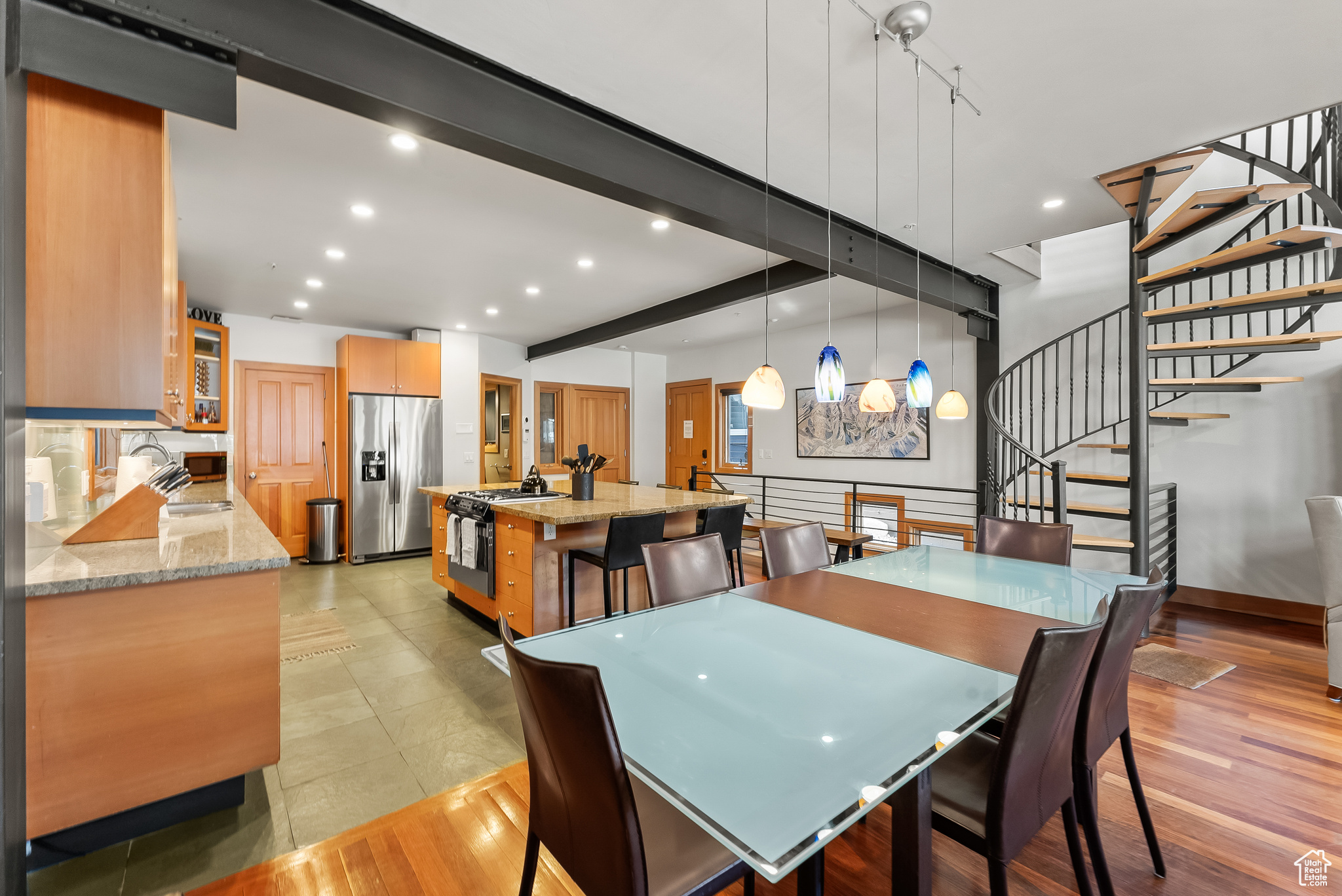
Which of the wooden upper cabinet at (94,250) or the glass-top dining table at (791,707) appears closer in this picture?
the glass-top dining table at (791,707)

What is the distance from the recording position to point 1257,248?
2826mm

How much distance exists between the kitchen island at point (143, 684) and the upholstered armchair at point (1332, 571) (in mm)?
4528

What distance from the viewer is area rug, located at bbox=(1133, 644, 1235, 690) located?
2.86 m

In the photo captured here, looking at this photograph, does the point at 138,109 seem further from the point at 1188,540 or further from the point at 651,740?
the point at 1188,540

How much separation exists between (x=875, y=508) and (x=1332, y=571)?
3621 millimetres

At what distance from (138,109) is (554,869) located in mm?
2687

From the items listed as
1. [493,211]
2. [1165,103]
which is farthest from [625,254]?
[1165,103]

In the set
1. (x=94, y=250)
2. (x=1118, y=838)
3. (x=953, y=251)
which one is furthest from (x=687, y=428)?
(x=94, y=250)

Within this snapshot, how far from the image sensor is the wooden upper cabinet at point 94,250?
1.58 metres

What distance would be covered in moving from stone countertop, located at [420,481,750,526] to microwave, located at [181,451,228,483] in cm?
245

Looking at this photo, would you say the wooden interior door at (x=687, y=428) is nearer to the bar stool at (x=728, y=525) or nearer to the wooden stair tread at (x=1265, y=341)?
the bar stool at (x=728, y=525)

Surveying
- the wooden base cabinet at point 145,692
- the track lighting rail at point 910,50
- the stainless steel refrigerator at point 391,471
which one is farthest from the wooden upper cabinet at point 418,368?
the track lighting rail at point 910,50

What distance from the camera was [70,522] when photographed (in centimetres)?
243

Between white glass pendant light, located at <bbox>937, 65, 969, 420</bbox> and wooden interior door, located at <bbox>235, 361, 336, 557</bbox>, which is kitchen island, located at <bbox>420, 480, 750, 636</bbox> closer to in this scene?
white glass pendant light, located at <bbox>937, 65, 969, 420</bbox>
